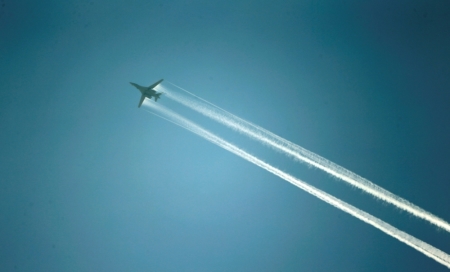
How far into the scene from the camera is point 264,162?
19359 millimetres

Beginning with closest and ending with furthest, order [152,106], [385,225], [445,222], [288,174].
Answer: [445,222] → [385,225] → [288,174] → [152,106]

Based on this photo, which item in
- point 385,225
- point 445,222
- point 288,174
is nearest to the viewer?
point 445,222

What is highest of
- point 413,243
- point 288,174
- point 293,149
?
point 293,149

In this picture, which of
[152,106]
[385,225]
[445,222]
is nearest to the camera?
[445,222]

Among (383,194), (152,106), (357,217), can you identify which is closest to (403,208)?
(383,194)

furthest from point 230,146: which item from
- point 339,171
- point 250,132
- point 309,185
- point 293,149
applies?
point 339,171

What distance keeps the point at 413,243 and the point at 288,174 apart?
826 cm

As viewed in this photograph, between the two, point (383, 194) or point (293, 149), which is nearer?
point (383, 194)

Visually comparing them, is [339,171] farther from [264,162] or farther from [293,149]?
[264,162]

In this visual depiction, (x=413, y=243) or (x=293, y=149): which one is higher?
(x=293, y=149)

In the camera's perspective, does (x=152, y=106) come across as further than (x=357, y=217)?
Yes

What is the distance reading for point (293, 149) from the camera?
748 inches

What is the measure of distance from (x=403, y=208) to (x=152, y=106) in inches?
676

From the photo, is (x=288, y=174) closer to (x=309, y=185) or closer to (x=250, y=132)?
(x=309, y=185)
